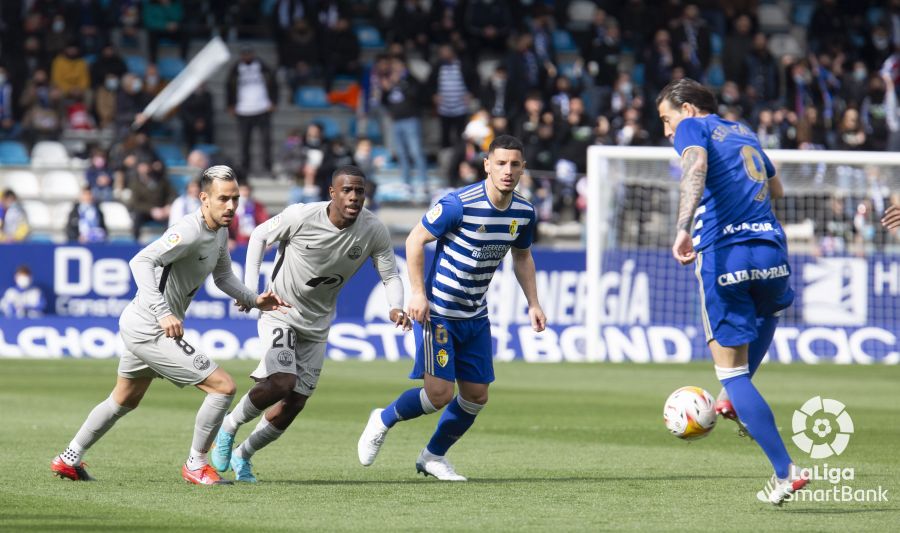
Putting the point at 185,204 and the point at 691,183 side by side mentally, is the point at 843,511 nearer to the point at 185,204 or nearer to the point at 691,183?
the point at 691,183

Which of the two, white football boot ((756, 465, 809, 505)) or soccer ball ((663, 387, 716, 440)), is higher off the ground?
soccer ball ((663, 387, 716, 440))

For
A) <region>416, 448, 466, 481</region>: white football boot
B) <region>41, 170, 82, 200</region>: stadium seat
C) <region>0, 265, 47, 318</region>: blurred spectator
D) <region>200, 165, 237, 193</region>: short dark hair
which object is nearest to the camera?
<region>200, 165, 237, 193</region>: short dark hair

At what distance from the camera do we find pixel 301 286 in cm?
921

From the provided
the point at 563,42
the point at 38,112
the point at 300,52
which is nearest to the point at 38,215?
the point at 38,112

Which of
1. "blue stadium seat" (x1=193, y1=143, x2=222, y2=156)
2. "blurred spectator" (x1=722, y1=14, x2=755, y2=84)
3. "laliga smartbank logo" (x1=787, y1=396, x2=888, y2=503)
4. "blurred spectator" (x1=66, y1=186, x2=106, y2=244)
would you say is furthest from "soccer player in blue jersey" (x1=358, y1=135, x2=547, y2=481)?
"blurred spectator" (x1=722, y1=14, x2=755, y2=84)

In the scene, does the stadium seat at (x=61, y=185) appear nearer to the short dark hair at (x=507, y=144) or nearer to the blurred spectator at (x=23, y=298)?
the blurred spectator at (x=23, y=298)

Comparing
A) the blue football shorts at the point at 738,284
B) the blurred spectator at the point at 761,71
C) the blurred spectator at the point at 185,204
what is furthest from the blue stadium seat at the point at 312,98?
the blue football shorts at the point at 738,284

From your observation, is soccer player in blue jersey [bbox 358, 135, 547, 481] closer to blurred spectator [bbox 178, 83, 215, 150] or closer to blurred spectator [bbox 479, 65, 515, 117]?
blurred spectator [bbox 479, 65, 515, 117]

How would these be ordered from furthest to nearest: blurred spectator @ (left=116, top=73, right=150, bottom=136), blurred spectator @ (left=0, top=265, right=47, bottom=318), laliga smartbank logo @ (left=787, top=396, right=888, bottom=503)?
blurred spectator @ (left=116, top=73, right=150, bottom=136) → blurred spectator @ (left=0, top=265, right=47, bottom=318) → laliga smartbank logo @ (left=787, top=396, right=888, bottom=503)

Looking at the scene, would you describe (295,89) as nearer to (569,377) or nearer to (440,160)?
(440,160)

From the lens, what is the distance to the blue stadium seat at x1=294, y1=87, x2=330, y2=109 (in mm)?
29312

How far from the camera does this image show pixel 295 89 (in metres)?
28.8

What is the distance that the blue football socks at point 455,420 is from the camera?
9.18 metres

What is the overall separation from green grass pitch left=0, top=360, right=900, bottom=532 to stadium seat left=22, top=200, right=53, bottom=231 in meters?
8.27
